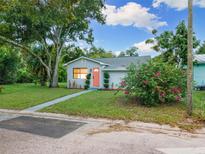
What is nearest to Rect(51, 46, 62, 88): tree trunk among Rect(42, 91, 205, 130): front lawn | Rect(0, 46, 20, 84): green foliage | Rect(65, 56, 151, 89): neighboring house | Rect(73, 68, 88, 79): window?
Rect(65, 56, 151, 89): neighboring house

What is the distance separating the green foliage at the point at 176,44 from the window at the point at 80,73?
25.1 feet

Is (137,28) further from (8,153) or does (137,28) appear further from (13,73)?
(8,153)

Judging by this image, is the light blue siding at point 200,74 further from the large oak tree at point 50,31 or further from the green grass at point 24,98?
the green grass at point 24,98

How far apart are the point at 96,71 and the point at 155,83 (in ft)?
33.1

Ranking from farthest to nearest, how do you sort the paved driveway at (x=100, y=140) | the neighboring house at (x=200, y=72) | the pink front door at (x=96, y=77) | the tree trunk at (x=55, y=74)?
the tree trunk at (x=55, y=74) < the pink front door at (x=96, y=77) < the neighboring house at (x=200, y=72) < the paved driveway at (x=100, y=140)

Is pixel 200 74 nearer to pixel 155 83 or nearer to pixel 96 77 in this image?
pixel 96 77

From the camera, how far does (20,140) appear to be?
423cm

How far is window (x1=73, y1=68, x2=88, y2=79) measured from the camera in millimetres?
17952

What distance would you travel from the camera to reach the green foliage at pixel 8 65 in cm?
2127

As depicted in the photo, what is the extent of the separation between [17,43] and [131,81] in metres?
14.0

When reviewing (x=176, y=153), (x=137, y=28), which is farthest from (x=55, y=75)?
(x=176, y=153)

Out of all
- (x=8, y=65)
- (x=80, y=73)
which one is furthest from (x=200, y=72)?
(x=8, y=65)

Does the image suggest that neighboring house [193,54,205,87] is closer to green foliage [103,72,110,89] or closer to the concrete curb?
green foliage [103,72,110,89]

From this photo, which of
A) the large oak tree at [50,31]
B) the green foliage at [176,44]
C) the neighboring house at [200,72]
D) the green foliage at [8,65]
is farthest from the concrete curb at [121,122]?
the green foliage at [8,65]
